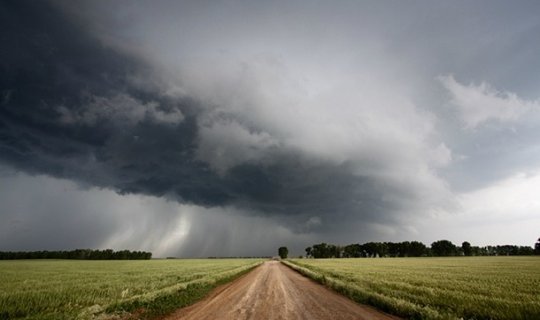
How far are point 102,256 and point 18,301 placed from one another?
19704cm

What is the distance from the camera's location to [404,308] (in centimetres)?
1320

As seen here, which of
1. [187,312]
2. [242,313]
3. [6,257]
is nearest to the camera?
[242,313]

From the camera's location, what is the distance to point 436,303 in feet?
48.0

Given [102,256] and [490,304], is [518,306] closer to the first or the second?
[490,304]

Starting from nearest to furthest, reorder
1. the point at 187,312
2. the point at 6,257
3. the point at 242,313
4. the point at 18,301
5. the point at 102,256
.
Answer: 1. the point at 242,313
2. the point at 187,312
3. the point at 18,301
4. the point at 6,257
5. the point at 102,256

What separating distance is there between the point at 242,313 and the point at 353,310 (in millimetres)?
5400

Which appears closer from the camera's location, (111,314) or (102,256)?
(111,314)

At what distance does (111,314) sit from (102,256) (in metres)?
203

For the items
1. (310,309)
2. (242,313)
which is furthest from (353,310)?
(242,313)

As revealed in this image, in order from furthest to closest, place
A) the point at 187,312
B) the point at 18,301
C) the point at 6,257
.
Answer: the point at 6,257
the point at 18,301
the point at 187,312

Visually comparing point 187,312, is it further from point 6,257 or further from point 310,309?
point 6,257

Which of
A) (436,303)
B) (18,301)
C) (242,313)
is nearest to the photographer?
(242,313)

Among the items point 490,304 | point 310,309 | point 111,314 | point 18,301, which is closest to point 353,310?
point 310,309

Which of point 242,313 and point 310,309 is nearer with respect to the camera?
point 242,313
